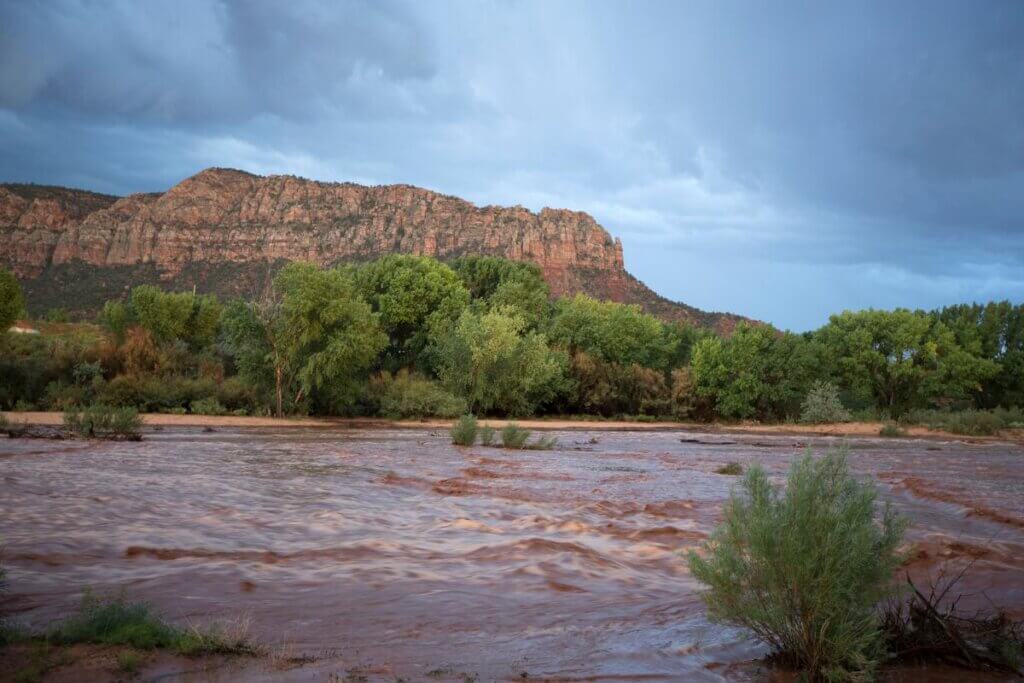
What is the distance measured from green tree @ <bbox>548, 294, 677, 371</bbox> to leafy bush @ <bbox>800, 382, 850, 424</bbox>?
39.2ft

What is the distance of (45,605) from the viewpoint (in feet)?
16.4

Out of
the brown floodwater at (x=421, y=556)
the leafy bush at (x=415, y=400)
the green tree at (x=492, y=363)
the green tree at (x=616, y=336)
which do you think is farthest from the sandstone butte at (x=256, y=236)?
the brown floodwater at (x=421, y=556)

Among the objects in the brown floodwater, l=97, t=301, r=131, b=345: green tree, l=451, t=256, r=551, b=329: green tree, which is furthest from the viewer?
l=97, t=301, r=131, b=345: green tree

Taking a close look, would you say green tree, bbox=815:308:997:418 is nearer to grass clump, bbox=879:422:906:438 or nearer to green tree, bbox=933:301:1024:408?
green tree, bbox=933:301:1024:408

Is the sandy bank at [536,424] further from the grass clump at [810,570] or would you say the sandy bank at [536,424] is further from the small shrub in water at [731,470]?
the grass clump at [810,570]

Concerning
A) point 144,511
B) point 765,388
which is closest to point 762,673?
point 144,511

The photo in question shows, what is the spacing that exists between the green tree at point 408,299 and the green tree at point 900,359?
87.5 feet

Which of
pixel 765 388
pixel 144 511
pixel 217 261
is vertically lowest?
pixel 144 511

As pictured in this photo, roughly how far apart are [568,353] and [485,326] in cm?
1008

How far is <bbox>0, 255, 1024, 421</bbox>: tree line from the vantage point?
3681 cm

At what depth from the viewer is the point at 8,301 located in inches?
1764

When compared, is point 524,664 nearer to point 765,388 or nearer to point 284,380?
point 284,380

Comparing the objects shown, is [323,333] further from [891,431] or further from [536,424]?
[891,431]

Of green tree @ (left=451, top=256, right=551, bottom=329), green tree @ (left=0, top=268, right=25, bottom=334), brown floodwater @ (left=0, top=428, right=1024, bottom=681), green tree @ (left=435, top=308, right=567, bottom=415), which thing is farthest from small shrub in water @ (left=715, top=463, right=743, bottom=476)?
green tree @ (left=0, top=268, right=25, bottom=334)
